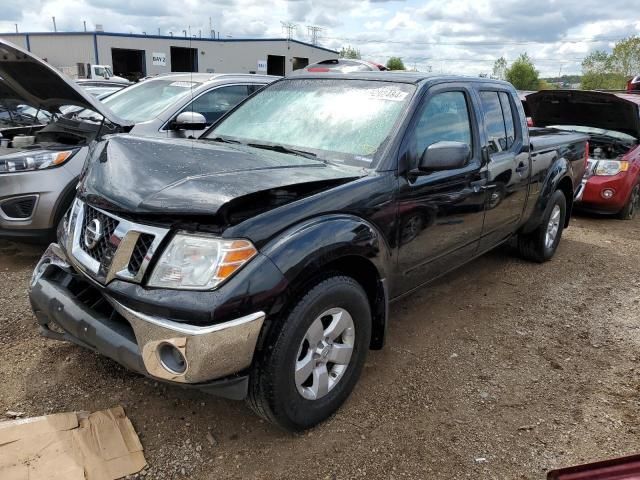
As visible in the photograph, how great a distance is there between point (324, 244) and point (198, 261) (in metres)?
0.60

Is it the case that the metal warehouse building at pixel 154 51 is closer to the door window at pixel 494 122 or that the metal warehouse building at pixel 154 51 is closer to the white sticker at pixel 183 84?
the white sticker at pixel 183 84

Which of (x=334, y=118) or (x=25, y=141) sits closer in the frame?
(x=334, y=118)

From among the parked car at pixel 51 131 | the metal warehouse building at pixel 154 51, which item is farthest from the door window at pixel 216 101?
the metal warehouse building at pixel 154 51

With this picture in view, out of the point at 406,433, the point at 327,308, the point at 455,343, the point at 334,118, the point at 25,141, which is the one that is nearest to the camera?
the point at 327,308

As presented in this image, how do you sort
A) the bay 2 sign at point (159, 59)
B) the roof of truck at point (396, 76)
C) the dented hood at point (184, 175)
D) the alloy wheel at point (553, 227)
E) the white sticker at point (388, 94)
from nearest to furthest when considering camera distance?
the dented hood at point (184, 175)
the white sticker at point (388, 94)
the roof of truck at point (396, 76)
the alloy wheel at point (553, 227)
the bay 2 sign at point (159, 59)

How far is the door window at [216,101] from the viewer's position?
561 centimetres

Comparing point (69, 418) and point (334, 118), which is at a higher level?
point (334, 118)

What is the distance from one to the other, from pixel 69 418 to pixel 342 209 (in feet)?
5.63

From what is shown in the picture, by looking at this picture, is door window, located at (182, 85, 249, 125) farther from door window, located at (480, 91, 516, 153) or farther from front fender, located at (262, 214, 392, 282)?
front fender, located at (262, 214, 392, 282)

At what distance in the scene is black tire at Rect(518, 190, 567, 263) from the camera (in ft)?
17.1

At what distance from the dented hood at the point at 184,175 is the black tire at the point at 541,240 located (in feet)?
9.95

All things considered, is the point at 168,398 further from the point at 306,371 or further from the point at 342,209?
the point at 342,209

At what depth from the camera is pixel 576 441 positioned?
276 cm

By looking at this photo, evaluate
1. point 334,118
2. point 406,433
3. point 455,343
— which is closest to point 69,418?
point 406,433
